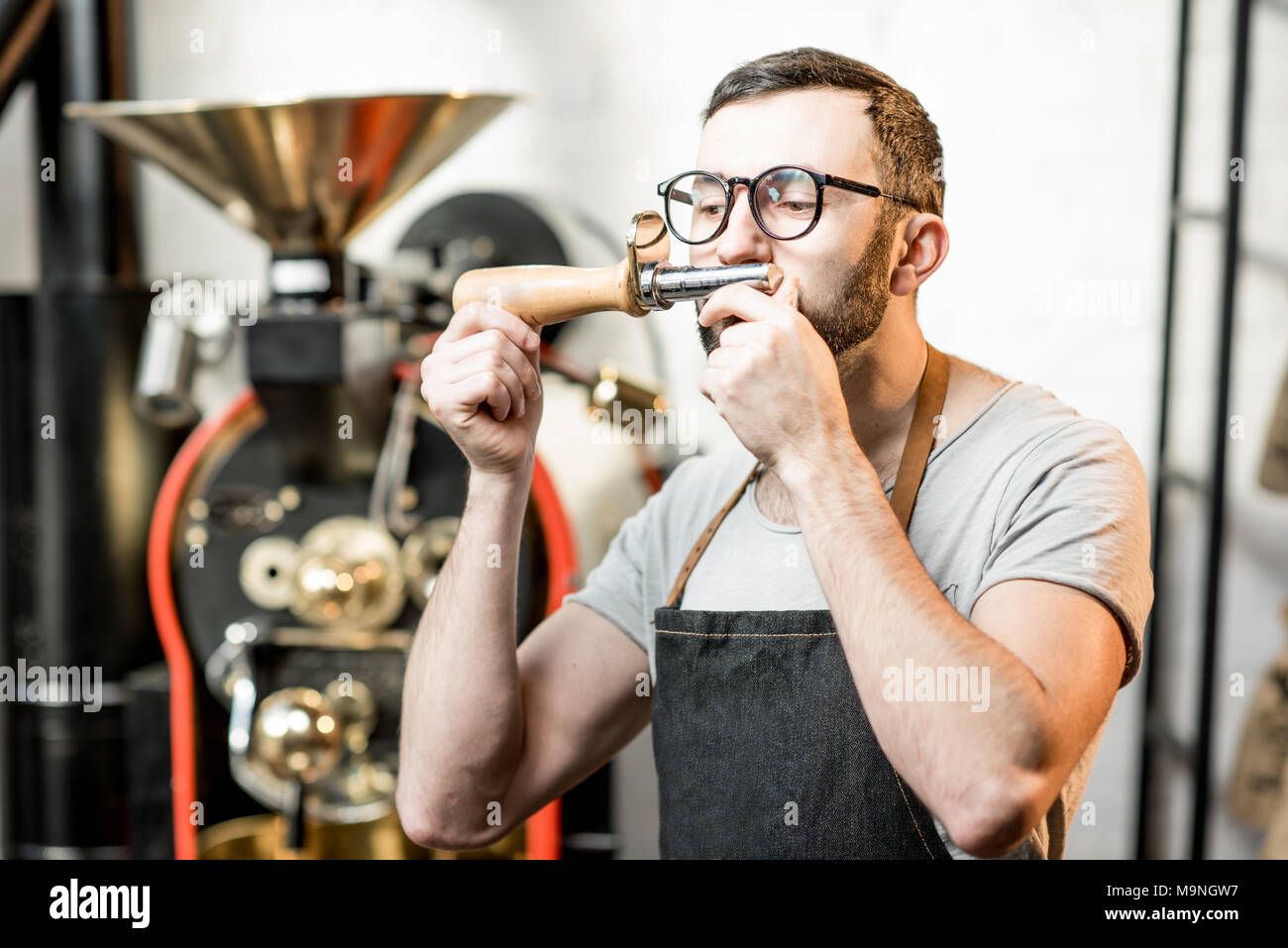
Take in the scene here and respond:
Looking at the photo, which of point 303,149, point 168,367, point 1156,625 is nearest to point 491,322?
point 303,149

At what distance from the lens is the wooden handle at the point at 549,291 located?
1.01m

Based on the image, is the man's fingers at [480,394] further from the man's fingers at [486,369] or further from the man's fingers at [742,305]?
the man's fingers at [742,305]

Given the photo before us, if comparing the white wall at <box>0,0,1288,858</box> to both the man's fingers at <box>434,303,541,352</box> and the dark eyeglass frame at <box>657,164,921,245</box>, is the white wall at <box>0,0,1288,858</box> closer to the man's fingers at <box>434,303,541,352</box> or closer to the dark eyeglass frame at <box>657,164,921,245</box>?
the dark eyeglass frame at <box>657,164,921,245</box>

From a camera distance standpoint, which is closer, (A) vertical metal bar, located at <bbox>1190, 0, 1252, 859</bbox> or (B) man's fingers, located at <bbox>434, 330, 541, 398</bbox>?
(B) man's fingers, located at <bbox>434, 330, 541, 398</bbox>

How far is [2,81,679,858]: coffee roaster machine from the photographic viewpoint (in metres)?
1.67

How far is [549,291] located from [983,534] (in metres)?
0.45

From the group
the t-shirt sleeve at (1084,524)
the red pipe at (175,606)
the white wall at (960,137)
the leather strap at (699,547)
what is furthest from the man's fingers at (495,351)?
the white wall at (960,137)

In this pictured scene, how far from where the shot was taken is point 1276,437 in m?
1.82

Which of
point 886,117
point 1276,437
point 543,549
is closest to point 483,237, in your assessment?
point 543,549

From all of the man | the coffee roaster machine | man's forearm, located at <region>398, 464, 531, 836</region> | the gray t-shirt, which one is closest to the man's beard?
the man

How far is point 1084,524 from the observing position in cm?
96

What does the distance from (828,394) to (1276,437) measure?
3.92 feet

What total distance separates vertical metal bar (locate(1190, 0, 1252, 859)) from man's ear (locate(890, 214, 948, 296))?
897mm
